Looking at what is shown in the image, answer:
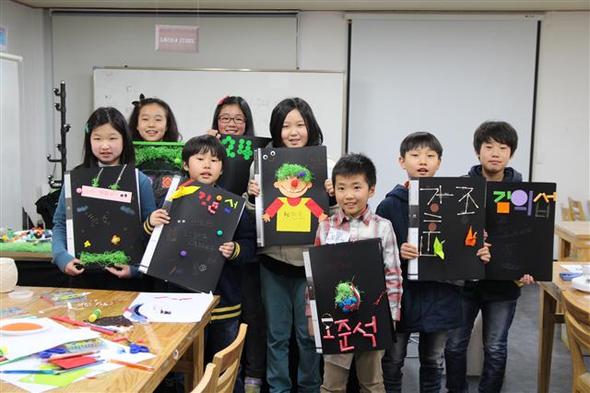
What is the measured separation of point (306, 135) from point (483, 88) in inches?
136

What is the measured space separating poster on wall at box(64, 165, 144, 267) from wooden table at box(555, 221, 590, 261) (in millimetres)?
2763

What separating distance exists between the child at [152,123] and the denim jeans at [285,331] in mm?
842

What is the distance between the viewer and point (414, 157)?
2.30 meters

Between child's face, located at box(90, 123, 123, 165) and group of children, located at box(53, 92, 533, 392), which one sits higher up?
child's face, located at box(90, 123, 123, 165)

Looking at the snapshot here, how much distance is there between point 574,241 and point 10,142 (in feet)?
15.7

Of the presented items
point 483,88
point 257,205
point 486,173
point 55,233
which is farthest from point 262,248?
point 483,88

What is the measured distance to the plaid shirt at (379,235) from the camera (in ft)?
6.84

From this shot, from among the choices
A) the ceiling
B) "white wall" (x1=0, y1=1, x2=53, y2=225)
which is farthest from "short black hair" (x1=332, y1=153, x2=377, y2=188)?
"white wall" (x1=0, y1=1, x2=53, y2=225)

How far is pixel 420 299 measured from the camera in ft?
7.47

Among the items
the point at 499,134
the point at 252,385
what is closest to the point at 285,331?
the point at 252,385

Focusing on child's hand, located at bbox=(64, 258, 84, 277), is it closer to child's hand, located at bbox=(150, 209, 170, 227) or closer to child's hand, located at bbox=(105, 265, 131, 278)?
child's hand, located at bbox=(105, 265, 131, 278)

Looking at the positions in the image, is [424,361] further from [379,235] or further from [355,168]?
[355,168]

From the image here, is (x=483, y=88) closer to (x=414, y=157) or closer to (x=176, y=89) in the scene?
(x=176, y=89)

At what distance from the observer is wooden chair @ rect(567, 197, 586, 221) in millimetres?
5035
